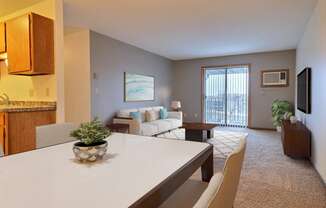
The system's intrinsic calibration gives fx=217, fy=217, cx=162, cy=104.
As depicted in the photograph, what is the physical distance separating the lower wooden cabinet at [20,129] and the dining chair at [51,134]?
1315 millimetres

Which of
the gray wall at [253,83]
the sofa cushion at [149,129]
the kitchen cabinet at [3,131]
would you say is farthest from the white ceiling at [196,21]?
the sofa cushion at [149,129]

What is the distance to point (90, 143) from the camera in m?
1.21

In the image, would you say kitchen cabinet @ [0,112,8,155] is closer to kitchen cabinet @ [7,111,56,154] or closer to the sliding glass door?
kitchen cabinet @ [7,111,56,154]

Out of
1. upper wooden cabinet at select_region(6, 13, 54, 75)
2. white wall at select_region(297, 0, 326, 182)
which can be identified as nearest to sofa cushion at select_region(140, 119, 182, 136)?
upper wooden cabinet at select_region(6, 13, 54, 75)

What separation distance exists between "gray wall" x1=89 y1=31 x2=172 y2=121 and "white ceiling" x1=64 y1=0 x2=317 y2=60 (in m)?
0.27

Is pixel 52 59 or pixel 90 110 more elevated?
pixel 52 59

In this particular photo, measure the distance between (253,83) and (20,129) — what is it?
6446mm

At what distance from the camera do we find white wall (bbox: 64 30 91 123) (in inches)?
183

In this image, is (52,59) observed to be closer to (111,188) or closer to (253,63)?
(111,188)

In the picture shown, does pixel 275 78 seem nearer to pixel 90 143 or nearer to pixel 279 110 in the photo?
pixel 279 110

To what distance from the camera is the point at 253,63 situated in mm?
6992

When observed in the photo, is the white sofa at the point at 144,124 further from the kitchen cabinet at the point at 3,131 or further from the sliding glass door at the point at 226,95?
the kitchen cabinet at the point at 3,131

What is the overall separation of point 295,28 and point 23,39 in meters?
4.94

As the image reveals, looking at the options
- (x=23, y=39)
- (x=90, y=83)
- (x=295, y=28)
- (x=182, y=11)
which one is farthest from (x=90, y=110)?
(x=295, y=28)
